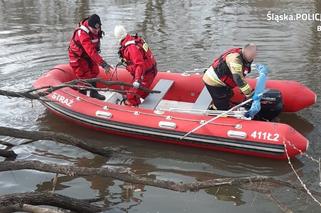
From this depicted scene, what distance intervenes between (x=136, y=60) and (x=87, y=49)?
842 millimetres

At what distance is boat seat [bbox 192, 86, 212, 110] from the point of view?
651 centimetres

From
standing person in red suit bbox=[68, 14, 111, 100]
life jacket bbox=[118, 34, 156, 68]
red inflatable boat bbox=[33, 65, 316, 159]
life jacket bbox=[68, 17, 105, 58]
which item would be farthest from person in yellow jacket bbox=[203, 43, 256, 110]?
Answer: life jacket bbox=[68, 17, 105, 58]

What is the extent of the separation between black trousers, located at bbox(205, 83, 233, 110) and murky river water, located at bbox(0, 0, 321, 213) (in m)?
0.68

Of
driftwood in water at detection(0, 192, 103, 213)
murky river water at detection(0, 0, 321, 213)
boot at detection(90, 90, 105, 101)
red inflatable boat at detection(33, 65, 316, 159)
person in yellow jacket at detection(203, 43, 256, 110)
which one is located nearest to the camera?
driftwood in water at detection(0, 192, 103, 213)

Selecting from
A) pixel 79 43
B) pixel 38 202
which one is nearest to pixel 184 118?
pixel 79 43

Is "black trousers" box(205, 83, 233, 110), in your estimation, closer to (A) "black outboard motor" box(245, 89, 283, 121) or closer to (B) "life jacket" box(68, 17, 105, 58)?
(A) "black outboard motor" box(245, 89, 283, 121)

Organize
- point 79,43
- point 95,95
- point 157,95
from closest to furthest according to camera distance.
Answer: point 157,95
point 79,43
point 95,95

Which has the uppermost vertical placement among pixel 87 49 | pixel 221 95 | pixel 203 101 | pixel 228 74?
pixel 87 49

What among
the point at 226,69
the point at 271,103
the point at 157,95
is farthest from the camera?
the point at 157,95

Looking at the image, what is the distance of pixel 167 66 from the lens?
378 inches

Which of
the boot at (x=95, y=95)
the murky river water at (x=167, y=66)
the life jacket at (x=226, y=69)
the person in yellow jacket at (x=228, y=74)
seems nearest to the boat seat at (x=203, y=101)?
the person in yellow jacket at (x=228, y=74)

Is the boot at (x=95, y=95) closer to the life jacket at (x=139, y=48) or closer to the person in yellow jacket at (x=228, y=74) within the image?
the life jacket at (x=139, y=48)

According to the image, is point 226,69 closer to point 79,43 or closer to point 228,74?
point 228,74

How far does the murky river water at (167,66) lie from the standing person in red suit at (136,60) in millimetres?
743
